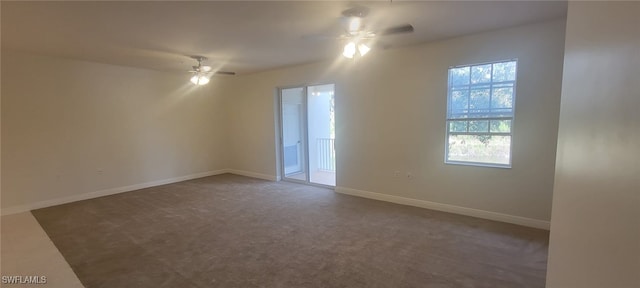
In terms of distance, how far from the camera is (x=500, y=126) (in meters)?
3.66

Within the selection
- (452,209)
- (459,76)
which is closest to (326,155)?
(452,209)

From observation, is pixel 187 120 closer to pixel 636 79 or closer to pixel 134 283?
pixel 134 283

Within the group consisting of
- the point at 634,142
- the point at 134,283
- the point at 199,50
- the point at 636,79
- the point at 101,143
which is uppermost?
the point at 199,50

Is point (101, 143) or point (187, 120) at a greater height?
point (187, 120)

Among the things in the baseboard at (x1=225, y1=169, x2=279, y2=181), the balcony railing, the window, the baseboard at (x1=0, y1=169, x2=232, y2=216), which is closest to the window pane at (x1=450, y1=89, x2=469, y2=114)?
the window

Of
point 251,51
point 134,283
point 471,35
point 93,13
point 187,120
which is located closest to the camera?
point 134,283

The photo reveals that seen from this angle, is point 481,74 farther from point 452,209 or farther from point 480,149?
point 452,209

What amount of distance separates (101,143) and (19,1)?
131 inches

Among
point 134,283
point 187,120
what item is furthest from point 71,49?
point 134,283

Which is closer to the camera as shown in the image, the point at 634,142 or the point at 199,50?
the point at 634,142

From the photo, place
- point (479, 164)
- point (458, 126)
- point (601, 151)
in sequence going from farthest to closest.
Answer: point (458, 126)
point (479, 164)
point (601, 151)

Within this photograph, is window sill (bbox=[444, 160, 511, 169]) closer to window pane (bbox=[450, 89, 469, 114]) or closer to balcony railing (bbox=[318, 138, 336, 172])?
window pane (bbox=[450, 89, 469, 114])

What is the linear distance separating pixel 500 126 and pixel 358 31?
2.22 meters

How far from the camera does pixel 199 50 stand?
14.0 feet
